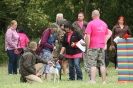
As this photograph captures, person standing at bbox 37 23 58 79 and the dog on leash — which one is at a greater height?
person standing at bbox 37 23 58 79

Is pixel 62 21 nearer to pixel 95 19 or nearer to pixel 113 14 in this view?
pixel 95 19

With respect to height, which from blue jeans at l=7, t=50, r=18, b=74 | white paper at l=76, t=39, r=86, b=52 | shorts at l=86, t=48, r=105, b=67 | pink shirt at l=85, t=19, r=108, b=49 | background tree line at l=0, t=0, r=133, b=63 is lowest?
blue jeans at l=7, t=50, r=18, b=74

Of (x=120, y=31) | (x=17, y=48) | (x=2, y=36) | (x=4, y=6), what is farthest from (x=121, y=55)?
(x=4, y=6)

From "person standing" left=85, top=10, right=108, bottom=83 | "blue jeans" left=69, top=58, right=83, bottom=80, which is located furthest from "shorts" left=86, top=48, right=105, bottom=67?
"blue jeans" left=69, top=58, right=83, bottom=80

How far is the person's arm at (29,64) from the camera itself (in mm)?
16917

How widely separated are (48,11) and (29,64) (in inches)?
818

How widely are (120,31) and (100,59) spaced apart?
15.6 feet

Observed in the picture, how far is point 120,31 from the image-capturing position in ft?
68.5

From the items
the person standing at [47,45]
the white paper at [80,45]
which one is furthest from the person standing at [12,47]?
the white paper at [80,45]

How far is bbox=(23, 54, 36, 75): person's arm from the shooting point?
16.9 m

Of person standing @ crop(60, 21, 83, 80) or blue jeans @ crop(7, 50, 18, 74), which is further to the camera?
blue jeans @ crop(7, 50, 18, 74)

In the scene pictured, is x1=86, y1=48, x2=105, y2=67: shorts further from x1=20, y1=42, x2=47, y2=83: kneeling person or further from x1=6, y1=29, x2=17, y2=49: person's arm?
x1=6, y1=29, x2=17, y2=49: person's arm

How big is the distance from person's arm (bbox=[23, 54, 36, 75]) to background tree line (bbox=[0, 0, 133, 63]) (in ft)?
58.4

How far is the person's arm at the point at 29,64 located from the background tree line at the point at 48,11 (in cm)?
1780
